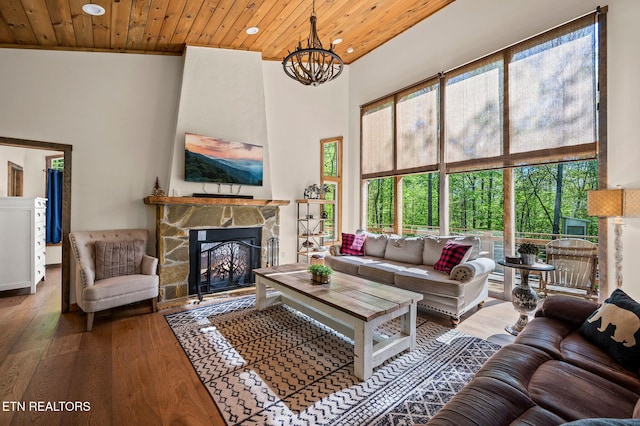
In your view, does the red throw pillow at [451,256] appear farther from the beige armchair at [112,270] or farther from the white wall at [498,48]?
the beige armchair at [112,270]

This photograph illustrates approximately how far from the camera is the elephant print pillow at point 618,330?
1562mm

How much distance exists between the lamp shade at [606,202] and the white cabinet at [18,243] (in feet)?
23.2

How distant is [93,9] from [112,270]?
292cm

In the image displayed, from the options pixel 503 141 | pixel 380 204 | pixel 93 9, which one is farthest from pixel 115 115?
pixel 503 141

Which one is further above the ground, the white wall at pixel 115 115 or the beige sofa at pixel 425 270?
the white wall at pixel 115 115

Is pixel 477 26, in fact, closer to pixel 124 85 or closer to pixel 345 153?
pixel 345 153

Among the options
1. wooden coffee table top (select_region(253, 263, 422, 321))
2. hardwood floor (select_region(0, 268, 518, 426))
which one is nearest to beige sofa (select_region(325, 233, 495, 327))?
hardwood floor (select_region(0, 268, 518, 426))

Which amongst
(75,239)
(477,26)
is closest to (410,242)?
(477,26)

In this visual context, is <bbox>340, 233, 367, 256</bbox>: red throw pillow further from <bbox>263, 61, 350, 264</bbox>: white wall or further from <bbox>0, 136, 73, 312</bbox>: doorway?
<bbox>0, 136, 73, 312</bbox>: doorway

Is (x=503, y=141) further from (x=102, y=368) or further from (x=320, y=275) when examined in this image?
(x=102, y=368)

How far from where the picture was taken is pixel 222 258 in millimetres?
4523

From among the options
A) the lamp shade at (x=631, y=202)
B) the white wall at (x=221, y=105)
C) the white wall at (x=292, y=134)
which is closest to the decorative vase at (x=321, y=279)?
the white wall at (x=221, y=105)

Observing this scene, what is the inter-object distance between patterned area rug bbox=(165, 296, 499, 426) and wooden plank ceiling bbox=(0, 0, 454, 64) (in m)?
3.55

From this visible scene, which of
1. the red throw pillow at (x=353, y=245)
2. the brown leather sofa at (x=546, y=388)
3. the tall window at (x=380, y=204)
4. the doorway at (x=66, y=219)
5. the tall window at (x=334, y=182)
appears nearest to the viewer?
the brown leather sofa at (x=546, y=388)
